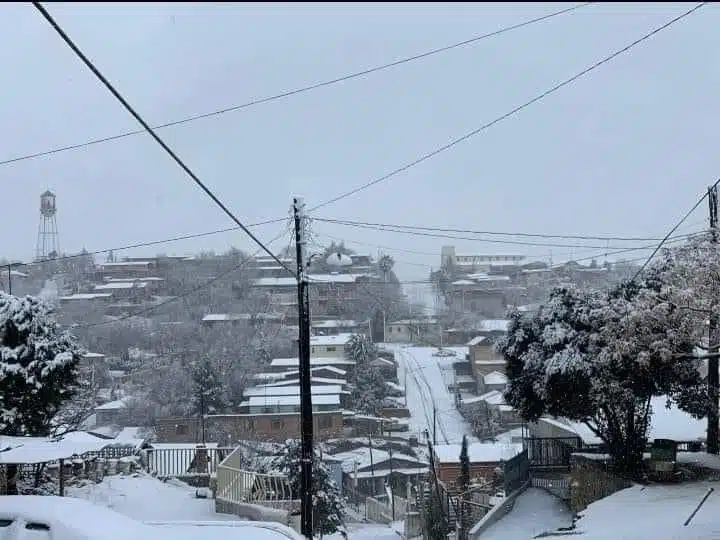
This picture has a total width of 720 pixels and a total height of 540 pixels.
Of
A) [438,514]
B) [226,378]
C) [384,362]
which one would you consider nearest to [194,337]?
[226,378]

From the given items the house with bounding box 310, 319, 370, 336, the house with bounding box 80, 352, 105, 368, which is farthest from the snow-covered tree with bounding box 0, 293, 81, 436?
the house with bounding box 310, 319, 370, 336

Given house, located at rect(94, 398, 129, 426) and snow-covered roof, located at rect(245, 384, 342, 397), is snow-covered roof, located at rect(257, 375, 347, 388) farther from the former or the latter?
house, located at rect(94, 398, 129, 426)

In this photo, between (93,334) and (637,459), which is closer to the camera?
(637,459)

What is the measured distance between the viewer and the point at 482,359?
38.0 metres

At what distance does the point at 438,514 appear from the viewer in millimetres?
15539

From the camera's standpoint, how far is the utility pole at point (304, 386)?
33.1 ft

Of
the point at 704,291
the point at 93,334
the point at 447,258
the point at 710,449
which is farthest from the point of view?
the point at 447,258

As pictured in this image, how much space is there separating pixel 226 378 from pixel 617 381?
2615 centimetres

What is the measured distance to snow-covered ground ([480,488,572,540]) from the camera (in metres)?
12.1

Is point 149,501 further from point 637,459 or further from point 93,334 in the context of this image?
point 93,334

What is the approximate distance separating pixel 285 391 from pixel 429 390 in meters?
8.35

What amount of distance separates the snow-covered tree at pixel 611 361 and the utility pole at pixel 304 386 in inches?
197

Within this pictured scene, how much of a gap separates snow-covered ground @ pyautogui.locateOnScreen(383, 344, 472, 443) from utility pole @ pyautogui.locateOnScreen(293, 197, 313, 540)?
23667mm

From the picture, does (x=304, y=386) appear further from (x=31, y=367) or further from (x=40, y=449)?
(x=31, y=367)
